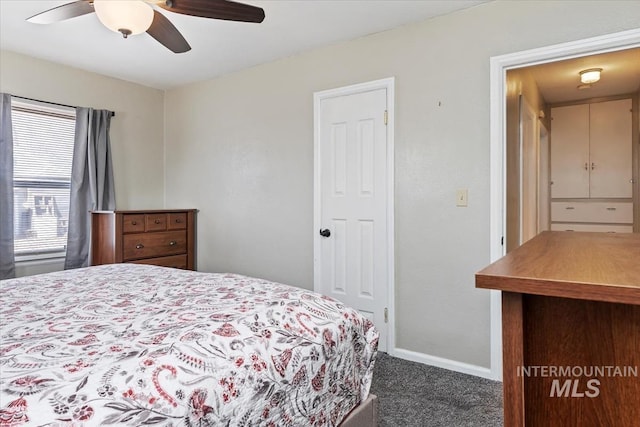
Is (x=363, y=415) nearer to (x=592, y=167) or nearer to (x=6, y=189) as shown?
(x=6, y=189)

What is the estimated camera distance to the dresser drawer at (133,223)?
3.47m

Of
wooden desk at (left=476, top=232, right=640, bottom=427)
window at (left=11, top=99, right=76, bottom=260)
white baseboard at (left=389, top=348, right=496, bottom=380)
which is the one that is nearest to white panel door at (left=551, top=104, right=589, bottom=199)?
white baseboard at (left=389, top=348, right=496, bottom=380)

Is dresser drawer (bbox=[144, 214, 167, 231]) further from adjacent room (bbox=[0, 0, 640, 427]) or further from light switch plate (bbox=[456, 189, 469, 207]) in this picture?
light switch plate (bbox=[456, 189, 469, 207])

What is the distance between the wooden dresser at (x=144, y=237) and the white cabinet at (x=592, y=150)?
4.62 m

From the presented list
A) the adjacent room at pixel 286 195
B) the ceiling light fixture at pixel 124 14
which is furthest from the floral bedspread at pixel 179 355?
the ceiling light fixture at pixel 124 14

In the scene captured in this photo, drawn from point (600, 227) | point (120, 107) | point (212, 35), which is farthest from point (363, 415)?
point (600, 227)

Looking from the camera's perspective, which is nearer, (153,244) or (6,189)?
(6,189)

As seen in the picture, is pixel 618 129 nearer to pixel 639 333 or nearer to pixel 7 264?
pixel 639 333

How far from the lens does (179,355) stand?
968 mm

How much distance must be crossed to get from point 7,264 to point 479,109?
3722 mm

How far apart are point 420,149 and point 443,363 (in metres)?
1.46

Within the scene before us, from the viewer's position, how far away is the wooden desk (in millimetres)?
736

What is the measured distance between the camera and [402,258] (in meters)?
2.87

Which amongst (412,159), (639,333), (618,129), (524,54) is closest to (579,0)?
(524,54)
